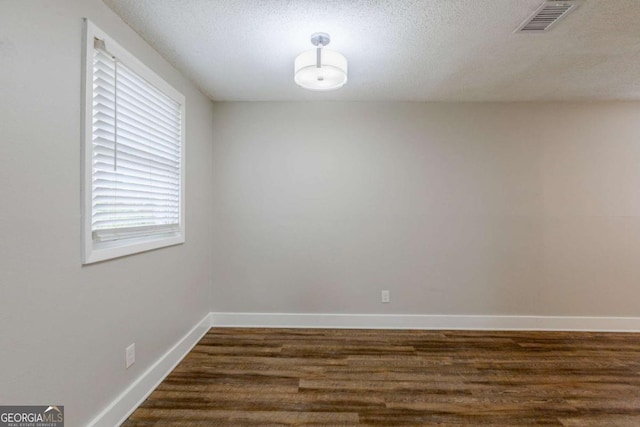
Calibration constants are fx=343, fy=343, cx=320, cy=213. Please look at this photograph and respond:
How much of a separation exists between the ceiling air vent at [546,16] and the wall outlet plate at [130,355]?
3.19 m

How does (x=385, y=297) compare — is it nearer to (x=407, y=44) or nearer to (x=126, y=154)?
(x=407, y=44)

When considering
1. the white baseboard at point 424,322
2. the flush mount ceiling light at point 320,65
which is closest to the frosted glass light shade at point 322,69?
the flush mount ceiling light at point 320,65

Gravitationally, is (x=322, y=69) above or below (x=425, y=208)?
above

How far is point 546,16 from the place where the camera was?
79.8 inches

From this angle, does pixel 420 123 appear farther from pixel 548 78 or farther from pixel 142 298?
pixel 142 298

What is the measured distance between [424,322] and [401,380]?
1238 mm

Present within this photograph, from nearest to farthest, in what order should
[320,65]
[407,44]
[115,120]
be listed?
[115,120] → [320,65] → [407,44]

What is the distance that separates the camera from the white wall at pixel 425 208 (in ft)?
12.0

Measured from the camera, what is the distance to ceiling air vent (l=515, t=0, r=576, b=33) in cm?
191

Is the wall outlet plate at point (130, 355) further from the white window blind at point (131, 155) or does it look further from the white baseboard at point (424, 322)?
the white baseboard at point (424, 322)

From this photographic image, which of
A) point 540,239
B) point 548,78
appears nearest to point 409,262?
point 540,239

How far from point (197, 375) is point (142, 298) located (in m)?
0.79

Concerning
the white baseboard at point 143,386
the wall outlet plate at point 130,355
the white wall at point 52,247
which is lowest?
the white baseboard at point 143,386

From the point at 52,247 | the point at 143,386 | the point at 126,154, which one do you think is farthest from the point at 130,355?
the point at 126,154
